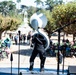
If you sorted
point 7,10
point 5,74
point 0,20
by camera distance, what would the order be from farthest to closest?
point 7,10 < point 0,20 < point 5,74

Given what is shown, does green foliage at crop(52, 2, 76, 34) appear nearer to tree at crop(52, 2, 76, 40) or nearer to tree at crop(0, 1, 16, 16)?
tree at crop(52, 2, 76, 40)

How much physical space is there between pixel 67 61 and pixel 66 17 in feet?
14.5

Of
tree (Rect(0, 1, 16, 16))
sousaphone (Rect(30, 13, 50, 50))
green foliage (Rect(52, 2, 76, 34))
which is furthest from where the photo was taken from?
tree (Rect(0, 1, 16, 16))

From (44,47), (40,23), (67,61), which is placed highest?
(40,23)

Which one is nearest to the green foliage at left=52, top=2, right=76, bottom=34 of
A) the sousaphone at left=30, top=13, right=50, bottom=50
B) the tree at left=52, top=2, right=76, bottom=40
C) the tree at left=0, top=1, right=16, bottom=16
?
the tree at left=52, top=2, right=76, bottom=40

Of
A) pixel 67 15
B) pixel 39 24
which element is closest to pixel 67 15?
pixel 67 15

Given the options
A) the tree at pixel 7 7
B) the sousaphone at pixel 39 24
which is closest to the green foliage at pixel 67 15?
the sousaphone at pixel 39 24

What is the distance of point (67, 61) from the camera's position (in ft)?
58.3

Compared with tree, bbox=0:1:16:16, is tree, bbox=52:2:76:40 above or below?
below

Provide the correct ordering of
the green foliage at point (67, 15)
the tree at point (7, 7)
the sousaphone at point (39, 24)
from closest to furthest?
the sousaphone at point (39, 24) → the green foliage at point (67, 15) → the tree at point (7, 7)

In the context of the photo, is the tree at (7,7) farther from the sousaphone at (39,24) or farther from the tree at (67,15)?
the sousaphone at (39,24)

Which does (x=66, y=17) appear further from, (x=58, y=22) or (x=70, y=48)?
(x=70, y=48)

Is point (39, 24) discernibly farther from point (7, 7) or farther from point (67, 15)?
point (7, 7)

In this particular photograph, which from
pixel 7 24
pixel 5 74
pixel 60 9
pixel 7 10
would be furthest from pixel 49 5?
pixel 5 74
